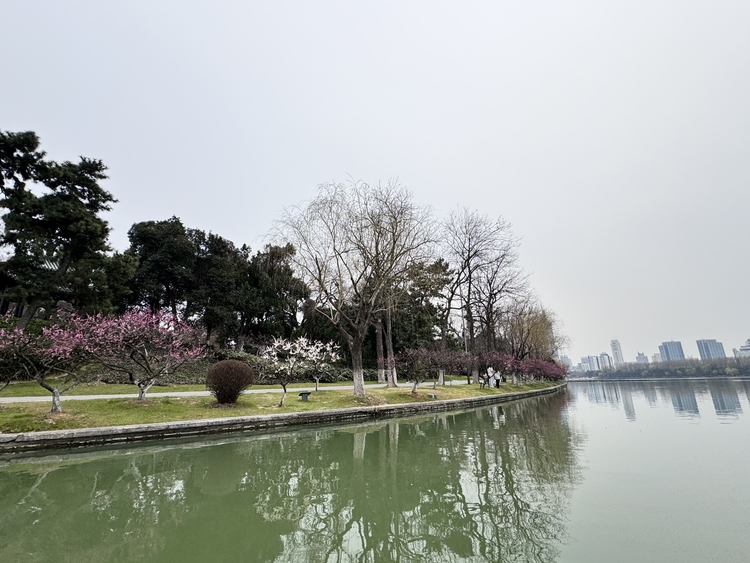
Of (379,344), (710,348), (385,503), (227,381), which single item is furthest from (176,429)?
(710,348)

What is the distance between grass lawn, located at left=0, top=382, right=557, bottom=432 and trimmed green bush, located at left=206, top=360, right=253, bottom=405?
0.44m

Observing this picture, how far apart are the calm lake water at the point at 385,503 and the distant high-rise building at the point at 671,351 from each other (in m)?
182

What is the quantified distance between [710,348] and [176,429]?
18691 cm

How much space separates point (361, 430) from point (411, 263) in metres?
9.62

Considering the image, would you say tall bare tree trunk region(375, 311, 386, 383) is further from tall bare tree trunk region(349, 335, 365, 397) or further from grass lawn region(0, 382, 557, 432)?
grass lawn region(0, 382, 557, 432)

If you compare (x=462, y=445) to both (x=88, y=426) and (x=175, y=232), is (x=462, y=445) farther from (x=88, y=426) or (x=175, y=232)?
(x=175, y=232)

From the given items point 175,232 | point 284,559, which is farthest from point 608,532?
point 175,232

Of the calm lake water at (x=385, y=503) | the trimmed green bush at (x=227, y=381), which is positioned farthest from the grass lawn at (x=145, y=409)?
the calm lake water at (x=385, y=503)

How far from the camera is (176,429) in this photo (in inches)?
425

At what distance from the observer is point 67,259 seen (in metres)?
19.9

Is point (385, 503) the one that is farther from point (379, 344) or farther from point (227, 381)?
point (379, 344)

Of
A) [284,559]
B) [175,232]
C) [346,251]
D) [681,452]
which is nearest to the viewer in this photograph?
[284,559]

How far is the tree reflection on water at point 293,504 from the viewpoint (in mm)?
3854

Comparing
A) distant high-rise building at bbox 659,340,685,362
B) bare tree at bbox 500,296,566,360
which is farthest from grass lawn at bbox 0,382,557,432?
distant high-rise building at bbox 659,340,685,362
